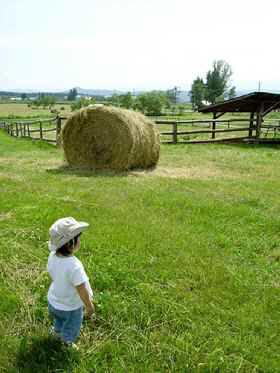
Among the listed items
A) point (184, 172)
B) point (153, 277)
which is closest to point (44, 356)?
point (153, 277)

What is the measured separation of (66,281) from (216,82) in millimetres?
76207

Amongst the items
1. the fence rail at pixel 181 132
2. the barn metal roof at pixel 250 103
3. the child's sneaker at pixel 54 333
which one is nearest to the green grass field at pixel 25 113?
the fence rail at pixel 181 132

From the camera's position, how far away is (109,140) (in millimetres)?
9164

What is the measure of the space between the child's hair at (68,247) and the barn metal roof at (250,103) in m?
14.3

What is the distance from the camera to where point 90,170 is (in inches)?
357

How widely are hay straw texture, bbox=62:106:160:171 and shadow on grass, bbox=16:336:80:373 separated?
21.6 ft

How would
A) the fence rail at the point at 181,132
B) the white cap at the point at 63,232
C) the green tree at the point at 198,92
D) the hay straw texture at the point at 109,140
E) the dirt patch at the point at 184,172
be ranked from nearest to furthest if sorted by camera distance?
the white cap at the point at 63,232 < the dirt patch at the point at 184,172 < the hay straw texture at the point at 109,140 < the fence rail at the point at 181,132 < the green tree at the point at 198,92

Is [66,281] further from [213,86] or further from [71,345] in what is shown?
[213,86]

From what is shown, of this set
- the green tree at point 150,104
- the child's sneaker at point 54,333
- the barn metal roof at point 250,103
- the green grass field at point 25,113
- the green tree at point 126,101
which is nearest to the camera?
the child's sneaker at point 54,333

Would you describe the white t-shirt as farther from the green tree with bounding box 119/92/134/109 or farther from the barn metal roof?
the green tree with bounding box 119/92/134/109

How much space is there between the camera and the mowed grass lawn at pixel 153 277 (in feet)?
8.30

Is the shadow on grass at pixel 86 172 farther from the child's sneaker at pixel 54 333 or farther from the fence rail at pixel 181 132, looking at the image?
the child's sneaker at pixel 54 333

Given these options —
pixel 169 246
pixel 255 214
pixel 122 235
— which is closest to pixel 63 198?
pixel 122 235

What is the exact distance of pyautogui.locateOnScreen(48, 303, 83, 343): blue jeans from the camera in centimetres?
248
